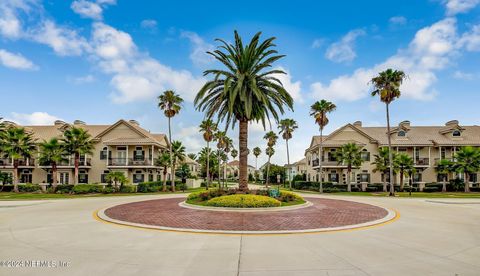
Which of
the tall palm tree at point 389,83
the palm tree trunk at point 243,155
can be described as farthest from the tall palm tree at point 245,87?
the tall palm tree at point 389,83

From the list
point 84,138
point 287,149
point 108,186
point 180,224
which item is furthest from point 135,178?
point 180,224

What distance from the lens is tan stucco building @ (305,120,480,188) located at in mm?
46328

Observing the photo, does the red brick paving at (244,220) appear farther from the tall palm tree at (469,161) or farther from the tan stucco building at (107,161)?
the tall palm tree at (469,161)

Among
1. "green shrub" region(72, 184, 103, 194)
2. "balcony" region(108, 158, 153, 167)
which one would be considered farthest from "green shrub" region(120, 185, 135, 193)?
"balcony" region(108, 158, 153, 167)

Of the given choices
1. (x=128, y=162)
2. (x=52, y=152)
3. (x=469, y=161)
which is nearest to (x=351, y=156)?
(x=469, y=161)

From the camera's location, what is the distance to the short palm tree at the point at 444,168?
1679 inches

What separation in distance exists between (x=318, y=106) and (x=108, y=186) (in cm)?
3104

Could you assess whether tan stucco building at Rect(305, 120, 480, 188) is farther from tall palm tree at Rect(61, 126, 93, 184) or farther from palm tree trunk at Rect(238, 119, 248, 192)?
tall palm tree at Rect(61, 126, 93, 184)

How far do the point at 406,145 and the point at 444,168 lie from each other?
5935mm

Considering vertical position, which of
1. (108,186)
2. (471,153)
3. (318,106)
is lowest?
(108,186)

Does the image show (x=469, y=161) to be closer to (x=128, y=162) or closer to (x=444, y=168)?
(x=444, y=168)

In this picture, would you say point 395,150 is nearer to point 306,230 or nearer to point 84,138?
point 306,230

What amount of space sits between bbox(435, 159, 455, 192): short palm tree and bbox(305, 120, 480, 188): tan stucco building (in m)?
1.31

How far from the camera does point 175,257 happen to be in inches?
326
